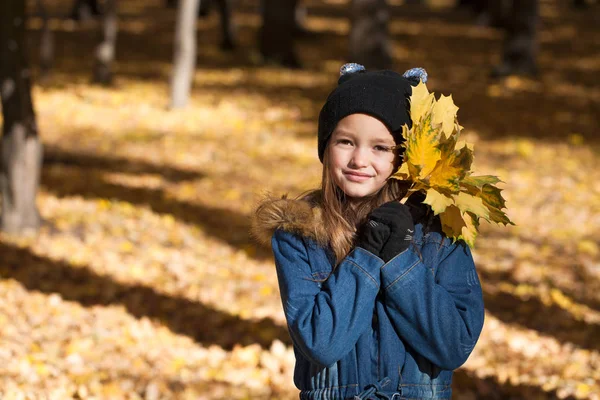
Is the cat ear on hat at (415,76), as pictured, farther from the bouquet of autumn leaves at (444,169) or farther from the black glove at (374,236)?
the black glove at (374,236)

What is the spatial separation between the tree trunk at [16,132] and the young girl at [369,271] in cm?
540

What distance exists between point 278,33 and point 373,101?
16782 mm

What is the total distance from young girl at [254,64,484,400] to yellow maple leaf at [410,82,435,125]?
0.05 metres

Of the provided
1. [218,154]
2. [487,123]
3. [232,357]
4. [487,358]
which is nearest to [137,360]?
[232,357]

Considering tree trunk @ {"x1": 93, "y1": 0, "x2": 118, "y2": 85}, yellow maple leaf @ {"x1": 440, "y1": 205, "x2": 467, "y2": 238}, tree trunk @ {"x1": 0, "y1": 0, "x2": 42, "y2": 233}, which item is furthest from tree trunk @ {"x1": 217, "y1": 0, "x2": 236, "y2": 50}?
yellow maple leaf @ {"x1": 440, "y1": 205, "x2": 467, "y2": 238}

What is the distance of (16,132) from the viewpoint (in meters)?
7.21

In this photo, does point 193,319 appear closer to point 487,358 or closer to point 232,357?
point 232,357

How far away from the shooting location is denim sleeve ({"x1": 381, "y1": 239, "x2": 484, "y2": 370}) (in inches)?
87.0

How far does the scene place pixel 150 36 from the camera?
24.0m

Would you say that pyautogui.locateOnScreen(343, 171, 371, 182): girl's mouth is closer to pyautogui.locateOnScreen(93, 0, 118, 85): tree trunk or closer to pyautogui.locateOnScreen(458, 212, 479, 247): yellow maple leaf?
pyautogui.locateOnScreen(458, 212, 479, 247): yellow maple leaf

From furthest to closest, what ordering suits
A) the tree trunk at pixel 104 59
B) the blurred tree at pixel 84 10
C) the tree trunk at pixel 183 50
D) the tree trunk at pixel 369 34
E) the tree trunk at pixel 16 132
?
the blurred tree at pixel 84 10
the tree trunk at pixel 104 59
the tree trunk at pixel 183 50
the tree trunk at pixel 369 34
the tree trunk at pixel 16 132

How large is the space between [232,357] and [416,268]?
10.4ft

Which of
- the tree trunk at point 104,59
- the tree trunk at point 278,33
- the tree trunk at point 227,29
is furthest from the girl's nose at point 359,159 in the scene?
the tree trunk at point 227,29

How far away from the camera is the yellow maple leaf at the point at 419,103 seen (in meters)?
2.29
